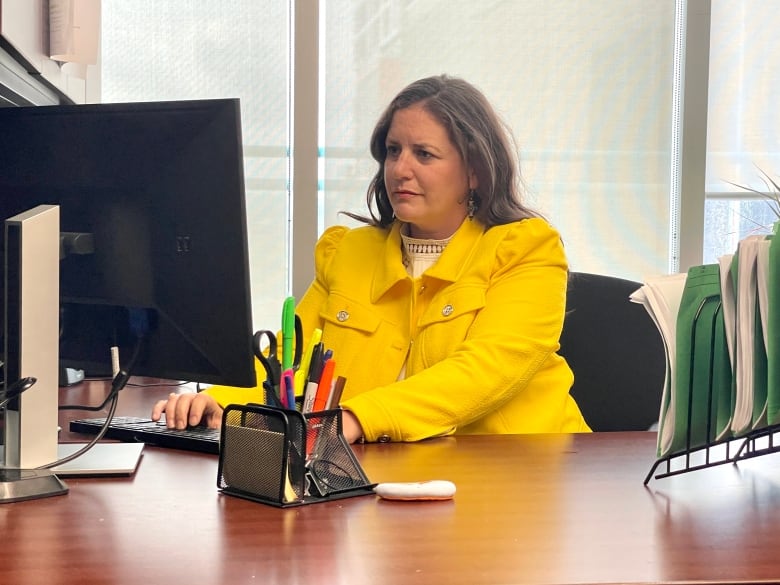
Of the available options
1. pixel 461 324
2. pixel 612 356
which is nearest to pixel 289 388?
pixel 461 324

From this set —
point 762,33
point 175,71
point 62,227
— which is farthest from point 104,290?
point 762,33

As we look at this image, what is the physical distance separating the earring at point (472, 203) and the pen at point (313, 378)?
794 millimetres

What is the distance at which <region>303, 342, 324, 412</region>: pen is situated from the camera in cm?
114

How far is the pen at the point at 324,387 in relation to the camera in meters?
1.13

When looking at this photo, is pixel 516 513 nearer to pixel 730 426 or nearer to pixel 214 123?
pixel 730 426

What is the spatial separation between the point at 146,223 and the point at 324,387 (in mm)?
290

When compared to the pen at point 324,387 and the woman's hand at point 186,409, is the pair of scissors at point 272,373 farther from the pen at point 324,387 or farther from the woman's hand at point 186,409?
the woman's hand at point 186,409

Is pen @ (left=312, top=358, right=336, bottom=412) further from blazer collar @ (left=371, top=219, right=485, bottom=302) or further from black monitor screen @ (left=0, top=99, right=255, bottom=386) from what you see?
blazer collar @ (left=371, top=219, right=485, bottom=302)

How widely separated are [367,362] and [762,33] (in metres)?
2.04

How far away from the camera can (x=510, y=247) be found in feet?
5.67

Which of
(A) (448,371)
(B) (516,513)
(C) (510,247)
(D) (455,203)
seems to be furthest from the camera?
(D) (455,203)

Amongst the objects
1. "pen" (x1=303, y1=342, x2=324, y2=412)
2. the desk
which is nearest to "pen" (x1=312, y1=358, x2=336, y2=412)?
"pen" (x1=303, y1=342, x2=324, y2=412)

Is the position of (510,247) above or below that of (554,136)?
below

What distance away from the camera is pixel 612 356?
76.7 inches
